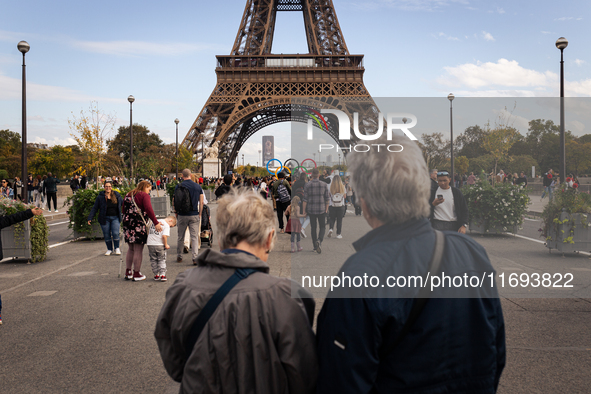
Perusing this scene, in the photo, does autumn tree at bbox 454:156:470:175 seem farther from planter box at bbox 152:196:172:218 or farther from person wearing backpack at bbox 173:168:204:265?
planter box at bbox 152:196:172:218

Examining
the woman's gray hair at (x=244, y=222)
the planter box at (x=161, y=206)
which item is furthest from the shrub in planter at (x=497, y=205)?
the planter box at (x=161, y=206)

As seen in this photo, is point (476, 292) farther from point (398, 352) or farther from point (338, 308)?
point (338, 308)

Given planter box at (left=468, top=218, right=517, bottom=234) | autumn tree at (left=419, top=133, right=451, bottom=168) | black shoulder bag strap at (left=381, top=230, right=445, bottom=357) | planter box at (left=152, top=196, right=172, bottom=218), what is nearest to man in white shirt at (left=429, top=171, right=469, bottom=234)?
autumn tree at (left=419, top=133, right=451, bottom=168)

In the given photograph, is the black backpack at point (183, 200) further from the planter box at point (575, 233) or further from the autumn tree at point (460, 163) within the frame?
the planter box at point (575, 233)

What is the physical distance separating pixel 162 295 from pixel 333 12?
4232 cm

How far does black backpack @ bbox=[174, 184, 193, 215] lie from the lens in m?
8.02

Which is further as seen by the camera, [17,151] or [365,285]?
[17,151]

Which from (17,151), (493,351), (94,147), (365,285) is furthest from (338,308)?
(17,151)

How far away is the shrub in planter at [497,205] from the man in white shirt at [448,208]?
5.20 m

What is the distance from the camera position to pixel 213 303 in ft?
5.35

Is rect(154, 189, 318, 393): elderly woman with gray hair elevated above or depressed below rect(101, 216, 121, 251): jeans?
above

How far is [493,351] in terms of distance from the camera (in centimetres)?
156

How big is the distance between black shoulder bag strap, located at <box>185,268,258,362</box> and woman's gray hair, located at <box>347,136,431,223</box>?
19.8 inches

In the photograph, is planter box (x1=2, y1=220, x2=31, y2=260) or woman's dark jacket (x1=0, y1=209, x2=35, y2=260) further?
planter box (x1=2, y1=220, x2=31, y2=260)
